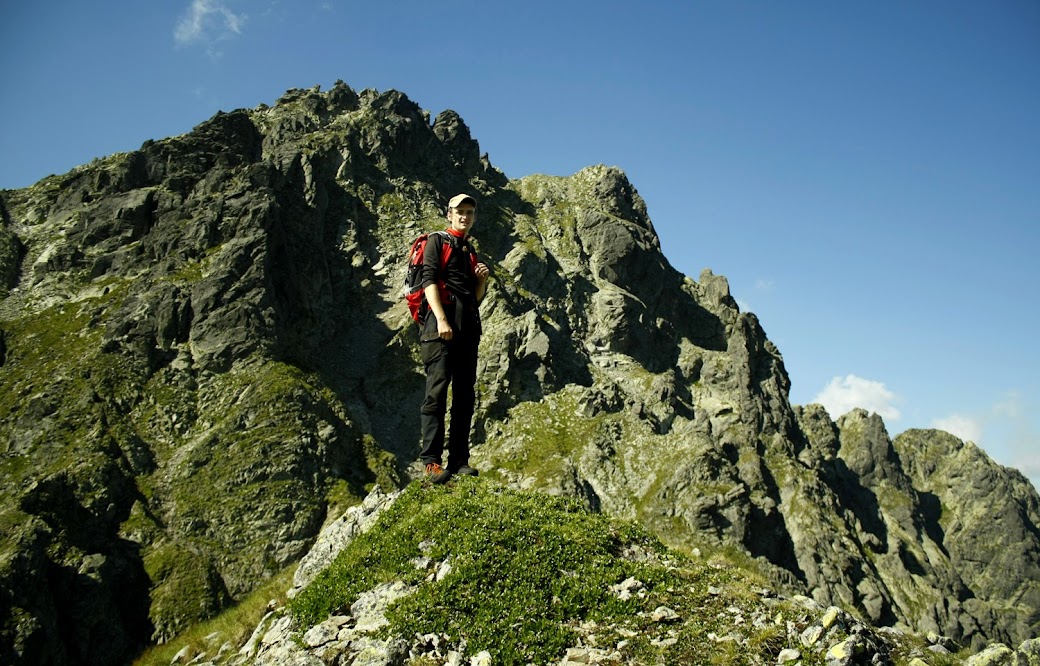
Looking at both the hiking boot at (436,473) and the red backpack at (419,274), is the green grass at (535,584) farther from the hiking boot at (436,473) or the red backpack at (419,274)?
the red backpack at (419,274)

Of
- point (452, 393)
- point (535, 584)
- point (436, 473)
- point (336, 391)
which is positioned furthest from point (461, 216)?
point (336, 391)

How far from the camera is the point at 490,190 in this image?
168125 millimetres

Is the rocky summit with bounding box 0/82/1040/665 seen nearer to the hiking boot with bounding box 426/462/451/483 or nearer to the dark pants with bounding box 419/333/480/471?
the hiking boot with bounding box 426/462/451/483

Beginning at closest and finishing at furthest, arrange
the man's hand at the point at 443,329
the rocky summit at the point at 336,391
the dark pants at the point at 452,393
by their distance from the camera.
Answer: the man's hand at the point at 443,329 → the dark pants at the point at 452,393 → the rocky summit at the point at 336,391

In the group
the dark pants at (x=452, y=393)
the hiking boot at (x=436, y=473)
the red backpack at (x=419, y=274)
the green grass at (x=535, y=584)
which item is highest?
the red backpack at (x=419, y=274)

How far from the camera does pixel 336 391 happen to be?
264 ft

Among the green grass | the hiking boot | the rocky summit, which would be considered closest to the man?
the hiking boot

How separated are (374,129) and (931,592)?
155226mm

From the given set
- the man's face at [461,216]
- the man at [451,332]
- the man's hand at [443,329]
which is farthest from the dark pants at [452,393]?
the man's face at [461,216]

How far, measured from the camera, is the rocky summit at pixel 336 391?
55.1 metres

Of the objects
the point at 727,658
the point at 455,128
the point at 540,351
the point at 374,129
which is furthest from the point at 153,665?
the point at 455,128

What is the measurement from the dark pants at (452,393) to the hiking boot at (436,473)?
109 millimetres

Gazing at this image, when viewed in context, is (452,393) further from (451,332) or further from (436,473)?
(436,473)

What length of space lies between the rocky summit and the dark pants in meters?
1.48
